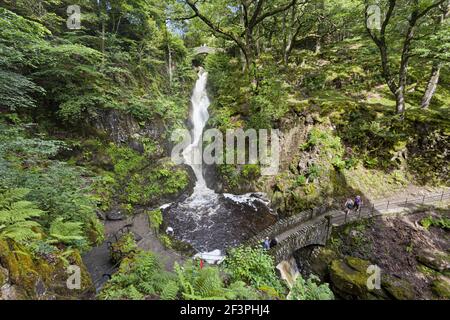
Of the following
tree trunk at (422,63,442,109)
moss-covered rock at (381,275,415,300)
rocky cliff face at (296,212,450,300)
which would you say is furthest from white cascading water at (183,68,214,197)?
tree trunk at (422,63,442,109)

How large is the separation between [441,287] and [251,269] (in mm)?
7988

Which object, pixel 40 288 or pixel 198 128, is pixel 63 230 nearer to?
pixel 40 288

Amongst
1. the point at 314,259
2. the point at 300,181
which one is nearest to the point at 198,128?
the point at 300,181

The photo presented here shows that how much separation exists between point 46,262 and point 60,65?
38.8 feet

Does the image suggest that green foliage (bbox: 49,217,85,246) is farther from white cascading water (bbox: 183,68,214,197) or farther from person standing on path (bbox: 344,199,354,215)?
person standing on path (bbox: 344,199,354,215)

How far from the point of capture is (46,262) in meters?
4.77

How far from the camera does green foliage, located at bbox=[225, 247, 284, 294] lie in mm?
5973

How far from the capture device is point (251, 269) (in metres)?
6.34

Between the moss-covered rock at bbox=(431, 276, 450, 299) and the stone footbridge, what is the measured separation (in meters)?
3.38

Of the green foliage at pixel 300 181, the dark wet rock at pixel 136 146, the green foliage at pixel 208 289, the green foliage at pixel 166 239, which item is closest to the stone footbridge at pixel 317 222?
the green foliage at pixel 300 181

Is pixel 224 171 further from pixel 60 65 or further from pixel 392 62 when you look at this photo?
pixel 392 62

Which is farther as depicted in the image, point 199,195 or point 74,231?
point 199,195
